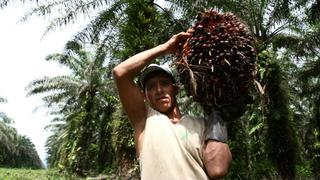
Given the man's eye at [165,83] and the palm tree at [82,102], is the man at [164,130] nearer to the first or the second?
the man's eye at [165,83]

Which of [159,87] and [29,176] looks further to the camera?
[29,176]

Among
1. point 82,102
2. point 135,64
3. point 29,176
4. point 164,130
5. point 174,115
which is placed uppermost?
point 82,102

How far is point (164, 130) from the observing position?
2.84 metres

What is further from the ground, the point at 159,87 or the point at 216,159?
the point at 159,87

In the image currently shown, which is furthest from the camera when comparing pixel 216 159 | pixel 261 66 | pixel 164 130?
pixel 261 66

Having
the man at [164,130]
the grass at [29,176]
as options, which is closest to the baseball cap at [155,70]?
the man at [164,130]

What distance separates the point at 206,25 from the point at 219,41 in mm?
153

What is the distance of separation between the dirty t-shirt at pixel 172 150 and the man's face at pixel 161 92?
82 millimetres

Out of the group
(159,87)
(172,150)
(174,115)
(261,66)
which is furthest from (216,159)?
(261,66)

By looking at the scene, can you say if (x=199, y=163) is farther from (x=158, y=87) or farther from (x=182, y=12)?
(x=182, y=12)

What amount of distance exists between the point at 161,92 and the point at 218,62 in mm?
468

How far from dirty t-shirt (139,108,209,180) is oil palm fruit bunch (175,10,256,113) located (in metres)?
0.19

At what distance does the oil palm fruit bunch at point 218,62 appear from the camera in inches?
106

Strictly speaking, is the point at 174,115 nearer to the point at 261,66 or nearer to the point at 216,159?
the point at 216,159
